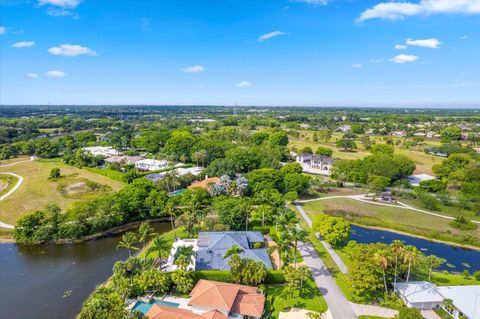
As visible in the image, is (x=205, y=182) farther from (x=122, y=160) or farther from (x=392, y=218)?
(x=392, y=218)

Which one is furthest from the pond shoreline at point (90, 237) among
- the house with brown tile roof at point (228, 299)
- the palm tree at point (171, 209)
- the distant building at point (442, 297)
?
the distant building at point (442, 297)

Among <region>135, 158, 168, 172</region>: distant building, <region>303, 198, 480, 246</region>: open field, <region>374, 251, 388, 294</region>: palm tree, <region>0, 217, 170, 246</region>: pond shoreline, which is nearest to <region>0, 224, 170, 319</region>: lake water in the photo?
<region>0, 217, 170, 246</region>: pond shoreline

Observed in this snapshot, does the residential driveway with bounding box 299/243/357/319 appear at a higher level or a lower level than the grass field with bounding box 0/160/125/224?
lower

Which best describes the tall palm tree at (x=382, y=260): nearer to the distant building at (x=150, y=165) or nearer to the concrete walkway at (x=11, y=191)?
the concrete walkway at (x=11, y=191)

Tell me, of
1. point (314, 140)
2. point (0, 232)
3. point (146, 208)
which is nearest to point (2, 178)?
point (0, 232)

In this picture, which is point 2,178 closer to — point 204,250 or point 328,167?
point 204,250

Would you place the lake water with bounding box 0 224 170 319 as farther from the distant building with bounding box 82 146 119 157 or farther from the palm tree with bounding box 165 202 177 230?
the distant building with bounding box 82 146 119 157
